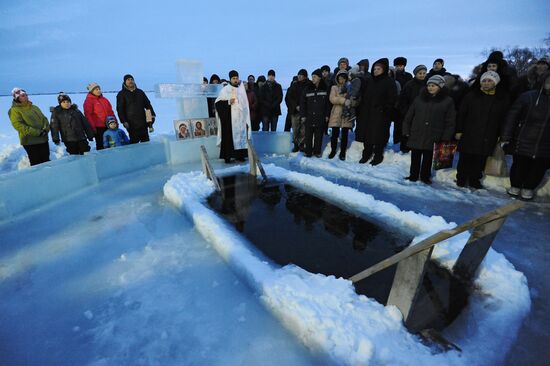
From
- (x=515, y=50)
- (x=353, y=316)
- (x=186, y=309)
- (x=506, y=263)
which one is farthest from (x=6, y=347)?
(x=515, y=50)

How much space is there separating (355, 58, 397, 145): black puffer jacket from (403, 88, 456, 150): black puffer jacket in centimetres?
94

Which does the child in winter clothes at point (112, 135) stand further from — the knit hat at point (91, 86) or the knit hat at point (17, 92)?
the knit hat at point (17, 92)

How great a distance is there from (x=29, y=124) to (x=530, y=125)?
7.50 m

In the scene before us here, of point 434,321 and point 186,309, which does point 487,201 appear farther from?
point 186,309

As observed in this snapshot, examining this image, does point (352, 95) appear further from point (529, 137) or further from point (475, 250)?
point (475, 250)

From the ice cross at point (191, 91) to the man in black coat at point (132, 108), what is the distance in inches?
20.2

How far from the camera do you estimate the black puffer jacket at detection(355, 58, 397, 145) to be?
543cm

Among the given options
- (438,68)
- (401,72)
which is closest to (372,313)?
(438,68)

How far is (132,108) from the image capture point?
6.28m

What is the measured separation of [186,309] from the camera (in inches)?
88.3

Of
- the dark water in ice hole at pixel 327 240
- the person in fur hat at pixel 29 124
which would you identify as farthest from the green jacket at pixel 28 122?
the dark water in ice hole at pixel 327 240

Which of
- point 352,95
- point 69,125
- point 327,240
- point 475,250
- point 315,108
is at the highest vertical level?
point 352,95

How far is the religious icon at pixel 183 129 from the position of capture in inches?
263

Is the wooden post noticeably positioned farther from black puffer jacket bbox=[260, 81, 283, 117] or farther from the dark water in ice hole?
black puffer jacket bbox=[260, 81, 283, 117]
